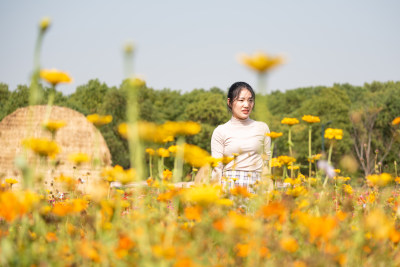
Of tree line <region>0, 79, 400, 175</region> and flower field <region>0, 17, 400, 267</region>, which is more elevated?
tree line <region>0, 79, 400, 175</region>

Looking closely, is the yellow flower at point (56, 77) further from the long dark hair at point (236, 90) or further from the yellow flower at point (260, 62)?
the long dark hair at point (236, 90)

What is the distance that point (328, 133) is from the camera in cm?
373

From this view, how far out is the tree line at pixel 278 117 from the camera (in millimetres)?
34431

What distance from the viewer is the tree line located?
34431 millimetres

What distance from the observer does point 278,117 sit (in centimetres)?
5034

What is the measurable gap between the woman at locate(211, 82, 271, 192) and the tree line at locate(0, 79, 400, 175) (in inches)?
1046

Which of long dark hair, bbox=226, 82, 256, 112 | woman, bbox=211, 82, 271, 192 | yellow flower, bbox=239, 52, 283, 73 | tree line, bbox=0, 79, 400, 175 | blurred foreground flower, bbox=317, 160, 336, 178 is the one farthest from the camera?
tree line, bbox=0, 79, 400, 175

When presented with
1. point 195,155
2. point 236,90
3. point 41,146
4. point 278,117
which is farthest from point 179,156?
point 278,117

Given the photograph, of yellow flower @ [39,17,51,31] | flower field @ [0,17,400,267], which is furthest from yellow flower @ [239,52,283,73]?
yellow flower @ [39,17,51,31]

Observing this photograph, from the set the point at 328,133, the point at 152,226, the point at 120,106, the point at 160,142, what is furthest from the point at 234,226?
the point at 120,106

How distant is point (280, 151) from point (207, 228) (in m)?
42.0

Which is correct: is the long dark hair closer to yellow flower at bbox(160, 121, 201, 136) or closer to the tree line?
yellow flower at bbox(160, 121, 201, 136)

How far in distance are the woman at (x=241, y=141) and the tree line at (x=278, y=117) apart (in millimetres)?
26566

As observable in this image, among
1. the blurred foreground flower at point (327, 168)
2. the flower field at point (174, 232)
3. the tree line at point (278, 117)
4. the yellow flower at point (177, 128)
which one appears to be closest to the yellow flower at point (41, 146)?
the flower field at point (174, 232)
